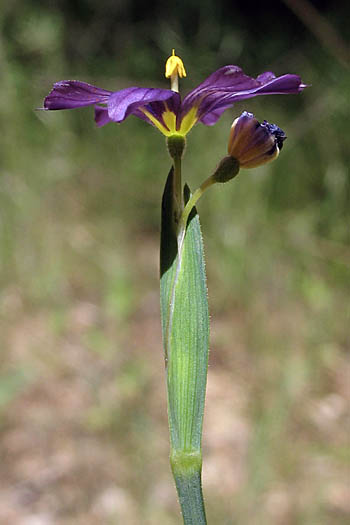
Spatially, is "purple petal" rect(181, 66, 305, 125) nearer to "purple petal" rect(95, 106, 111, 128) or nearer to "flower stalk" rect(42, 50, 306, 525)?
"flower stalk" rect(42, 50, 306, 525)

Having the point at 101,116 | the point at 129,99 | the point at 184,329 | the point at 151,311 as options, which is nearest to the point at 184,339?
the point at 184,329

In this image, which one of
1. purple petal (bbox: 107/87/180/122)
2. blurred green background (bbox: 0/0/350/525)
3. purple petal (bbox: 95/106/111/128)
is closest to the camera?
purple petal (bbox: 107/87/180/122)

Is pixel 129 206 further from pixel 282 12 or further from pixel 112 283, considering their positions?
pixel 282 12

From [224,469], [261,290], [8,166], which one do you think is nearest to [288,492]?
[224,469]

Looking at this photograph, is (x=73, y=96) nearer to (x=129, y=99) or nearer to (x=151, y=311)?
(x=129, y=99)

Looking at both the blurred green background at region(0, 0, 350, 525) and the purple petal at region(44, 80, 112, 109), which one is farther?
the blurred green background at region(0, 0, 350, 525)

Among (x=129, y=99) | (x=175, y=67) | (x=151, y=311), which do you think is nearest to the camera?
(x=129, y=99)

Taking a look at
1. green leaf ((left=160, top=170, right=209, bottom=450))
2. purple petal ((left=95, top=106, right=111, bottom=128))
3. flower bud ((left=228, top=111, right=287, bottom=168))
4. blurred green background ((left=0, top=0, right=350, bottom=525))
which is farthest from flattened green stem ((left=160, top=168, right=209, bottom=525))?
blurred green background ((left=0, top=0, right=350, bottom=525))
